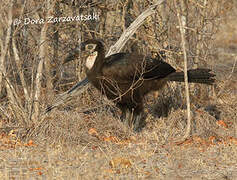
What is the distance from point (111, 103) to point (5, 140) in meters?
1.66

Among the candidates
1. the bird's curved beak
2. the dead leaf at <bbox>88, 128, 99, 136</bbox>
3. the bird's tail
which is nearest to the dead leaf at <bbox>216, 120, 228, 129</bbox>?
the bird's tail

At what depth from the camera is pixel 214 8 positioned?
313 inches

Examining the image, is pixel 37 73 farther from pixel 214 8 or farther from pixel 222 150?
pixel 214 8

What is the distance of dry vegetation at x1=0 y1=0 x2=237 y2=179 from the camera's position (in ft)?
16.5

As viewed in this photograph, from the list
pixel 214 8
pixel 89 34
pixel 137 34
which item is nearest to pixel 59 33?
pixel 89 34

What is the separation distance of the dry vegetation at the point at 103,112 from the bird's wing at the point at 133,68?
0.44m

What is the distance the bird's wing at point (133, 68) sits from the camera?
646 cm

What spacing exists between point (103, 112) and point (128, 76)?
0.63 metres

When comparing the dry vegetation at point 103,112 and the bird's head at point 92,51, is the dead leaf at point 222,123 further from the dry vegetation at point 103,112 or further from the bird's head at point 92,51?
the bird's head at point 92,51

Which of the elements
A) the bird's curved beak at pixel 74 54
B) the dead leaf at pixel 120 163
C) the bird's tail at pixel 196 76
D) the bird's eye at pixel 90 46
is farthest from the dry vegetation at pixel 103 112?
the bird's eye at pixel 90 46

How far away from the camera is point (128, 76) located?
6543 millimetres

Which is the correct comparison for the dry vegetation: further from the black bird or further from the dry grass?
the black bird

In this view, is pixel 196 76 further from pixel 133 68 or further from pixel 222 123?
pixel 133 68

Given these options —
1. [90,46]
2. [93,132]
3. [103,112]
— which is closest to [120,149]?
[93,132]
